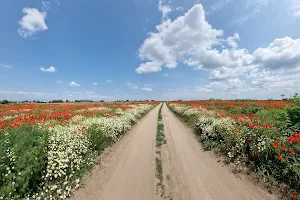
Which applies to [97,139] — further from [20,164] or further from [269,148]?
[269,148]

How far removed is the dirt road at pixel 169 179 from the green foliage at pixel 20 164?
1399 millimetres

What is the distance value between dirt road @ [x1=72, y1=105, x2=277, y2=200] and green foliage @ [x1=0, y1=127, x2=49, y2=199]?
55.1 inches

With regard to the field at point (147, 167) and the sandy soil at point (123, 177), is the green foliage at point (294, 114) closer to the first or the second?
the field at point (147, 167)

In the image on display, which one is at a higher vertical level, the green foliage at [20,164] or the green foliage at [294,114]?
the green foliage at [294,114]

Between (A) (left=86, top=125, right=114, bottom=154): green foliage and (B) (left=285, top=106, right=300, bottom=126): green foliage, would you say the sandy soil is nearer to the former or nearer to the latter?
(A) (left=86, top=125, right=114, bottom=154): green foliage

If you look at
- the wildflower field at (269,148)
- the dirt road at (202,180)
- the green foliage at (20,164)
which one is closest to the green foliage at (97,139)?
the green foliage at (20,164)

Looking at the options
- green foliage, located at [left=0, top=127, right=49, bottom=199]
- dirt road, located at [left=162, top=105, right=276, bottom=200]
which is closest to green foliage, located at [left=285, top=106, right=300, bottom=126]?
Result: dirt road, located at [left=162, top=105, right=276, bottom=200]

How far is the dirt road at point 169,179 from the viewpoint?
5.26 meters

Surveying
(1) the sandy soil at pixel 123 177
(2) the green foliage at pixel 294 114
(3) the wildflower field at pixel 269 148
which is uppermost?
(2) the green foliage at pixel 294 114

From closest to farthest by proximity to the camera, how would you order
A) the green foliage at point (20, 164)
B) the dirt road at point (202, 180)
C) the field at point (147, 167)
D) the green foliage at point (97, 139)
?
the green foliage at point (20, 164), the field at point (147, 167), the dirt road at point (202, 180), the green foliage at point (97, 139)

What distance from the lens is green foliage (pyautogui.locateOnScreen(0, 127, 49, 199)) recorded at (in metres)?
4.47

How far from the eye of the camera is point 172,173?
6.69m

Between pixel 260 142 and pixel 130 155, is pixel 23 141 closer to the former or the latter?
pixel 130 155

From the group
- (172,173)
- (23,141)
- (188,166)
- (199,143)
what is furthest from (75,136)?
(199,143)
